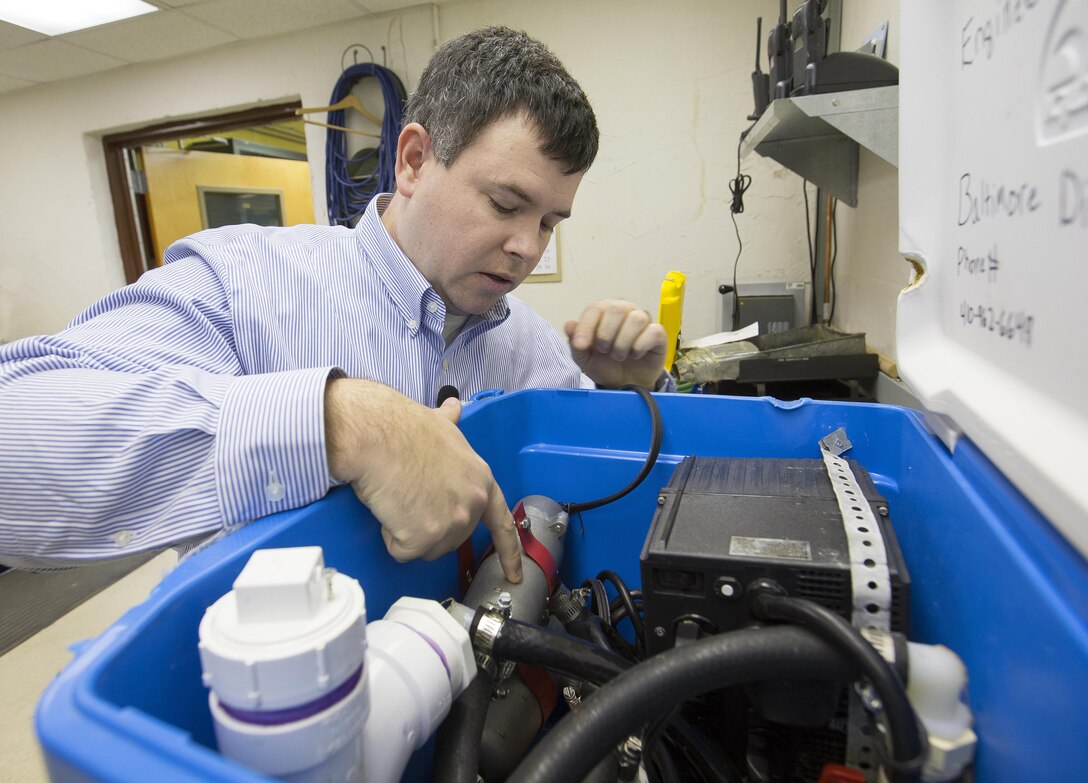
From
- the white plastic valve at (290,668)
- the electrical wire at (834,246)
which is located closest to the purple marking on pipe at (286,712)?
the white plastic valve at (290,668)

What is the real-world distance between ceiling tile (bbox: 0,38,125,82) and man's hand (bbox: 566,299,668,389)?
3077 mm

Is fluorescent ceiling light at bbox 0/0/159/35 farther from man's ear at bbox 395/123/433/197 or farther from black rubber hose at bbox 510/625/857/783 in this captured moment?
black rubber hose at bbox 510/625/857/783

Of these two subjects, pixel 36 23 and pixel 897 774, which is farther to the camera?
pixel 36 23

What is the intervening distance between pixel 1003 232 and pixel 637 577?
503 mm

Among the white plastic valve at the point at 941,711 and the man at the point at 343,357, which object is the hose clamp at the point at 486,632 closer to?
the man at the point at 343,357

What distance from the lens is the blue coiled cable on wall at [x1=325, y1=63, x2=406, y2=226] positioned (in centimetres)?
233

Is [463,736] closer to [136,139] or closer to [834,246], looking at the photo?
[834,246]

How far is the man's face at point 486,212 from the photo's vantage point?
2.49 ft

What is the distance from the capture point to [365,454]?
1.34ft

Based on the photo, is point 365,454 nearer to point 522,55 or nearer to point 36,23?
point 522,55

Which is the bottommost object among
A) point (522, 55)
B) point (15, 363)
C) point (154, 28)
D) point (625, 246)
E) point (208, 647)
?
point (208, 647)

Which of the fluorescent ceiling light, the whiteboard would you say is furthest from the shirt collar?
the fluorescent ceiling light

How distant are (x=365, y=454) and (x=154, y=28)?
293 cm

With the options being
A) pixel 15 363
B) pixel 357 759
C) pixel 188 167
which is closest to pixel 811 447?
pixel 357 759
